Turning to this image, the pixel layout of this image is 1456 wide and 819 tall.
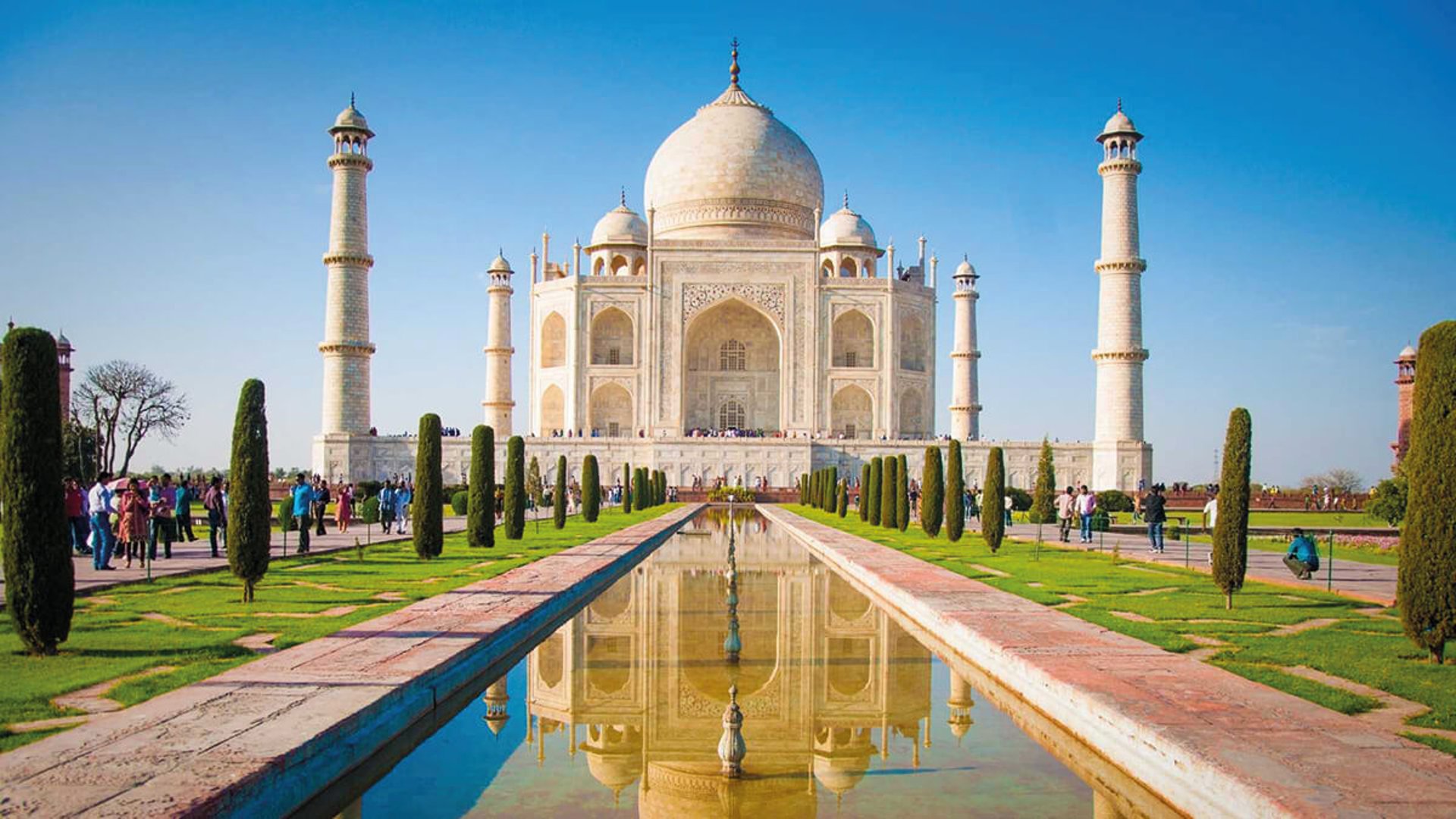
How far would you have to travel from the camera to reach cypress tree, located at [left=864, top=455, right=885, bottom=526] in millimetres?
15797

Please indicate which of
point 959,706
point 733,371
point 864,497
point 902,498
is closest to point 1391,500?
point 902,498

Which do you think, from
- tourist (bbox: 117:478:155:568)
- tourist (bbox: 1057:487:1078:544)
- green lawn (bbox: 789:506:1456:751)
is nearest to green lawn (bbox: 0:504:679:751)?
tourist (bbox: 117:478:155:568)

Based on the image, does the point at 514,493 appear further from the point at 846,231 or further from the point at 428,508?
the point at 846,231

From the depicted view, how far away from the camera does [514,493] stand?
12141 mm

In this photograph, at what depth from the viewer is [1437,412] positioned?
4.82 meters

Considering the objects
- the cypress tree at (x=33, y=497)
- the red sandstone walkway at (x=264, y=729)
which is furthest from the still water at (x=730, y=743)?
the cypress tree at (x=33, y=497)

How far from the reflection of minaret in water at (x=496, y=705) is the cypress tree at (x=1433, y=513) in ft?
11.7

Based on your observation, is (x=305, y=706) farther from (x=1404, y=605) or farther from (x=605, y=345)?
(x=605, y=345)

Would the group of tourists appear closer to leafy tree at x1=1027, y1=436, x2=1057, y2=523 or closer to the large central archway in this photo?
leafy tree at x1=1027, y1=436, x2=1057, y2=523

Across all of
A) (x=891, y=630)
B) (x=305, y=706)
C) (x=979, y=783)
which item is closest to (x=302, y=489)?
(x=891, y=630)

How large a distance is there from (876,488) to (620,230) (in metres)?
16.2

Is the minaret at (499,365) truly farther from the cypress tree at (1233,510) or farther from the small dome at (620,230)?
the cypress tree at (1233,510)

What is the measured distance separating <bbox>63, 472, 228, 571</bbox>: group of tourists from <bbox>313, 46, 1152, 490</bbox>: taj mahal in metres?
13.2

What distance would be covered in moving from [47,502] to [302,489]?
5.48 metres
